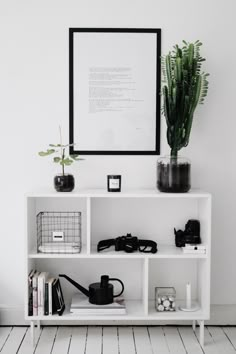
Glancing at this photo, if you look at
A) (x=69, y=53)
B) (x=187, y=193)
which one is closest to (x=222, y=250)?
(x=187, y=193)

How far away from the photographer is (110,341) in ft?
9.00

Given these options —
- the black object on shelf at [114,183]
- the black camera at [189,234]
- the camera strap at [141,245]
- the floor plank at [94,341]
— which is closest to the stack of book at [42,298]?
the floor plank at [94,341]

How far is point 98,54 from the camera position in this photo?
2.92 m

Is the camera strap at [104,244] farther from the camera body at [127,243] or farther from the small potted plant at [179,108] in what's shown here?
the small potted plant at [179,108]

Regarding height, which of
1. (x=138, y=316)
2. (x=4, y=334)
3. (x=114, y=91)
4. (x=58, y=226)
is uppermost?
(x=114, y=91)

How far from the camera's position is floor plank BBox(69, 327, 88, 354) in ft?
8.57

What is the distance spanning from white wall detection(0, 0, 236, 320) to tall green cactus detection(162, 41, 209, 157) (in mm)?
238

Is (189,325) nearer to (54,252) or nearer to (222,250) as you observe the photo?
(222,250)

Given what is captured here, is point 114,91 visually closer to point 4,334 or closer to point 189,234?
point 189,234

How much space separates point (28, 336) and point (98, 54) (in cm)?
175

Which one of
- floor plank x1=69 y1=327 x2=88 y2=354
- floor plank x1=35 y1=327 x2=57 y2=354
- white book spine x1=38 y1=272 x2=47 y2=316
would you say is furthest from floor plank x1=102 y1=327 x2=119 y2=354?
white book spine x1=38 y1=272 x2=47 y2=316

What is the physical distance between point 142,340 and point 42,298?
0.63 meters

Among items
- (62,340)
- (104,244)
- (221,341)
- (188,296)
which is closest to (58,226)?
(104,244)

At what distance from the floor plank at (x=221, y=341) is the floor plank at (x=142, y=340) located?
1.28ft
